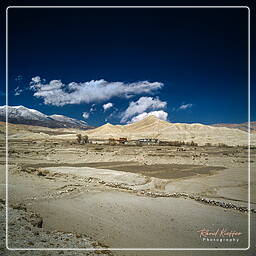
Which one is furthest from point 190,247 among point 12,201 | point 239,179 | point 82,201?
point 239,179

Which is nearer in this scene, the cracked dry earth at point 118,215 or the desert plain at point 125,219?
the desert plain at point 125,219

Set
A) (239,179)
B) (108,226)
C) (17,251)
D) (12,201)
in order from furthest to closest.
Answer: (239,179) < (12,201) < (108,226) < (17,251)

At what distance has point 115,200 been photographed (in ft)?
47.7

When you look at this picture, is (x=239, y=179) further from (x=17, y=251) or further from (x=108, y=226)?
(x=17, y=251)

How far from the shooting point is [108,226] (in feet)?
34.6

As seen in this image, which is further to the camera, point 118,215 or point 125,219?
point 118,215

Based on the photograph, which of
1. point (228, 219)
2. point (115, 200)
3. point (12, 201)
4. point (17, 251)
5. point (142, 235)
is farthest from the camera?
point (115, 200)

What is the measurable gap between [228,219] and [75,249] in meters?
8.03

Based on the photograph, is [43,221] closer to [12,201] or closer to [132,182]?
[12,201]

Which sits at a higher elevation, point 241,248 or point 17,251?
point 17,251

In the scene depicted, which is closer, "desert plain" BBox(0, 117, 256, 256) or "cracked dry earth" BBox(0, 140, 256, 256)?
"desert plain" BBox(0, 117, 256, 256)

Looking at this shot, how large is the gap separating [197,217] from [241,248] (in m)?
3.15

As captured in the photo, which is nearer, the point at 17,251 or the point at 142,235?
the point at 17,251

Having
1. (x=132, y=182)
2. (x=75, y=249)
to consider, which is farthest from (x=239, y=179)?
(x=75, y=249)
